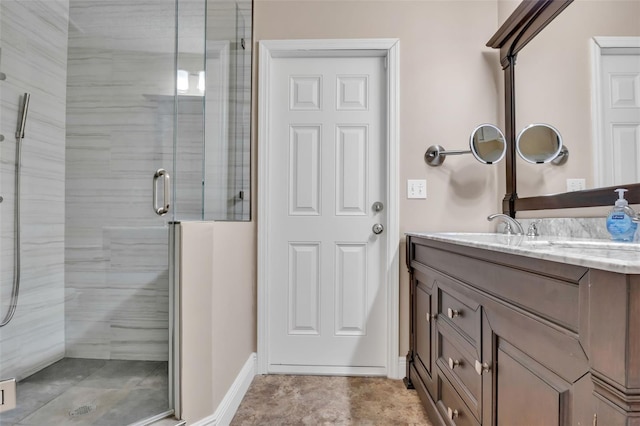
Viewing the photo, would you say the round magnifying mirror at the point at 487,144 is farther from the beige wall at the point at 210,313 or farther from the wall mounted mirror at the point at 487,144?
the beige wall at the point at 210,313

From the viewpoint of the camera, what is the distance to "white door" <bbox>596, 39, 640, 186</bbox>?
3.65 ft

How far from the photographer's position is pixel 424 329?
1.65m

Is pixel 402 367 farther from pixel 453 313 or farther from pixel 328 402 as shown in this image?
pixel 453 313

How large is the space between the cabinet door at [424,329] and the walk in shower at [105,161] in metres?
1.09

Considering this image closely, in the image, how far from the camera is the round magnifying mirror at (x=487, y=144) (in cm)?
180

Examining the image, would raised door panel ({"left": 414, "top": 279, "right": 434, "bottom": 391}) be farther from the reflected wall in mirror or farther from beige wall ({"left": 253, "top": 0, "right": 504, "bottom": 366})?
the reflected wall in mirror

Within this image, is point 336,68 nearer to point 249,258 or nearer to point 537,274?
point 249,258

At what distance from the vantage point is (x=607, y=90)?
120 cm

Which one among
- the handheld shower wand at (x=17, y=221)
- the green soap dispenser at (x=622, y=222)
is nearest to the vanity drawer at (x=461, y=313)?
the green soap dispenser at (x=622, y=222)

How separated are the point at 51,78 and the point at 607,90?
2.55 metres

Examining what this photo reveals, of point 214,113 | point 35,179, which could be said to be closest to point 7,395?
point 35,179

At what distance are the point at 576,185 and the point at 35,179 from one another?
2.54 m

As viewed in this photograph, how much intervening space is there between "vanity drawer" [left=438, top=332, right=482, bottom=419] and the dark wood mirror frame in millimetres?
777

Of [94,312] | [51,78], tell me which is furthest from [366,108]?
[94,312]
